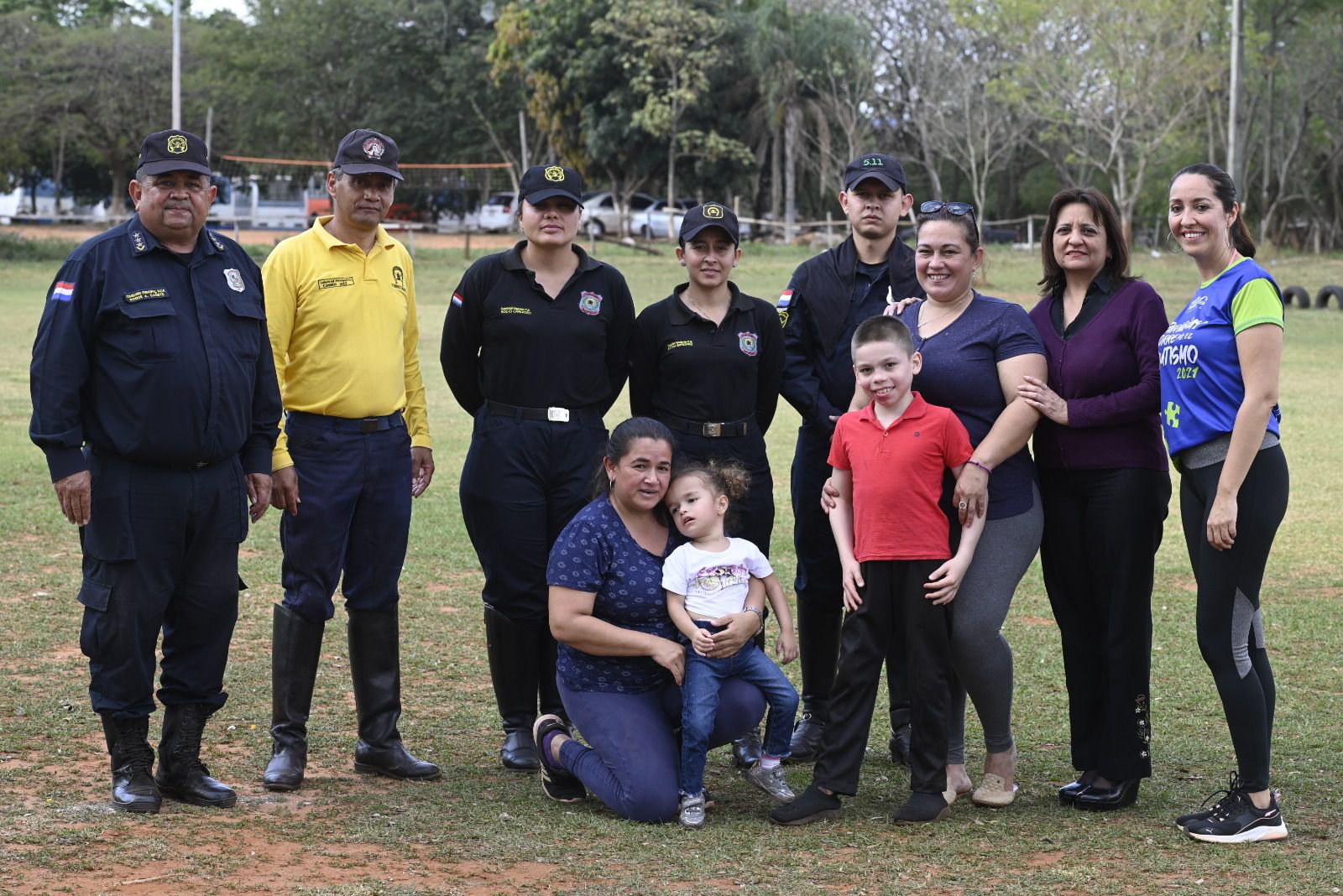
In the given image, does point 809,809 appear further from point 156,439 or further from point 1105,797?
point 156,439

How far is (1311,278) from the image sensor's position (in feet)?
111

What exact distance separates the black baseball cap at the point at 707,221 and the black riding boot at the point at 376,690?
5.74ft

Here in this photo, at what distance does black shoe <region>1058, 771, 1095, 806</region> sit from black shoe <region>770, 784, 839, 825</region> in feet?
2.52

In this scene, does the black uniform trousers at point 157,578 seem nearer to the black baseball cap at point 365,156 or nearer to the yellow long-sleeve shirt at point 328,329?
the yellow long-sleeve shirt at point 328,329

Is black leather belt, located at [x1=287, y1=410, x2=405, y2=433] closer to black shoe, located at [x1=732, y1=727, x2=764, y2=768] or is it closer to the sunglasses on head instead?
black shoe, located at [x1=732, y1=727, x2=764, y2=768]

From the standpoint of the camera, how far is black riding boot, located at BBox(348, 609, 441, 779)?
5.37m

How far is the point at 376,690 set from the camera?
5.46 meters

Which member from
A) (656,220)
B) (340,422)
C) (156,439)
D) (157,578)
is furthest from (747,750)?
(656,220)

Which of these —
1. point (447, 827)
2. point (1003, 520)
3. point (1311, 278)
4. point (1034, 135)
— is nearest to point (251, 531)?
point (447, 827)

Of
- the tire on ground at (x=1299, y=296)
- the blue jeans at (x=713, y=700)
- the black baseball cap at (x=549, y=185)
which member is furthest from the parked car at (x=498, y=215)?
the blue jeans at (x=713, y=700)

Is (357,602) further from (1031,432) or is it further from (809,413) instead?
(1031,432)

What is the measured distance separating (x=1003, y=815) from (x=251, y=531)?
6328mm

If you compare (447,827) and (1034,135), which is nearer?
(447,827)

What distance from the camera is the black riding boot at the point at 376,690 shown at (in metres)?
5.37
